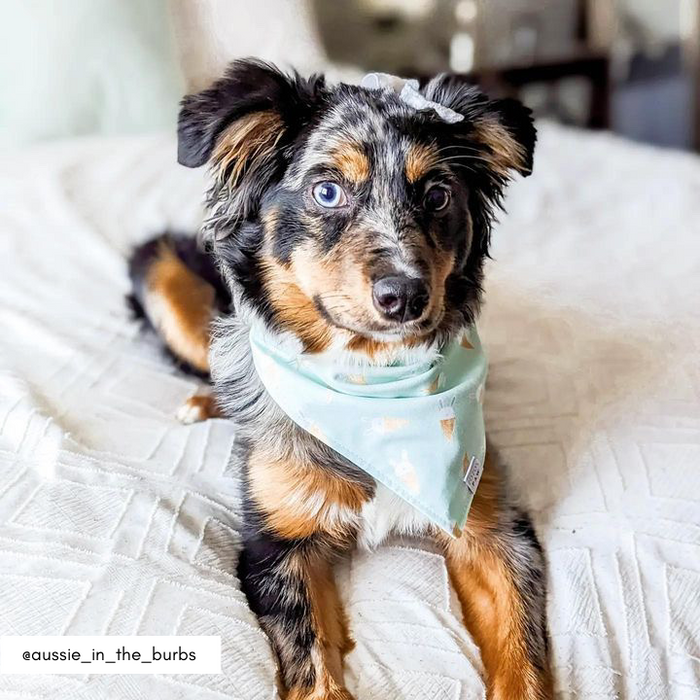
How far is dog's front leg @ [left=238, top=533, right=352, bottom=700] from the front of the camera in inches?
59.0

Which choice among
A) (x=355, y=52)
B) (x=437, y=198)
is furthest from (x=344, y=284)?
(x=355, y=52)

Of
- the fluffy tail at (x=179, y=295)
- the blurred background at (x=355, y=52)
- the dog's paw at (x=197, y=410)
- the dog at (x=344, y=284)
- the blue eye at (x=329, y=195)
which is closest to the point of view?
the dog at (x=344, y=284)

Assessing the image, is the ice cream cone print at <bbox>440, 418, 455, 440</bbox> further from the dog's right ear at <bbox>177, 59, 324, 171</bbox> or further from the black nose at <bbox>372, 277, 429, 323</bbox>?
the dog's right ear at <bbox>177, 59, 324, 171</bbox>

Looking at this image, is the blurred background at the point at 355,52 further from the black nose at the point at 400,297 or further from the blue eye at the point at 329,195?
the black nose at the point at 400,297

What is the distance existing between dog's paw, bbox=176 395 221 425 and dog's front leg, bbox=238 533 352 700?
53 cm

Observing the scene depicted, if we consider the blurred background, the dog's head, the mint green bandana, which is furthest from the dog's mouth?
the blurred background

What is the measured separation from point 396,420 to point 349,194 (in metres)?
0.50

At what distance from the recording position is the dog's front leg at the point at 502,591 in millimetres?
1526

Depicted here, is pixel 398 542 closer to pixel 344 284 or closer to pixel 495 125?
pixel 344 284

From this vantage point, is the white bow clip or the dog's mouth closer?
the dog's mouth

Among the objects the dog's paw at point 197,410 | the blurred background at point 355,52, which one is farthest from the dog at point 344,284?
the blurred background at point 355,52

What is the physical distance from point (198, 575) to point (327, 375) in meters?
0.50

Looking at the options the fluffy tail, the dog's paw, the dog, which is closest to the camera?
the dog

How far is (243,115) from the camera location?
1600 mm
